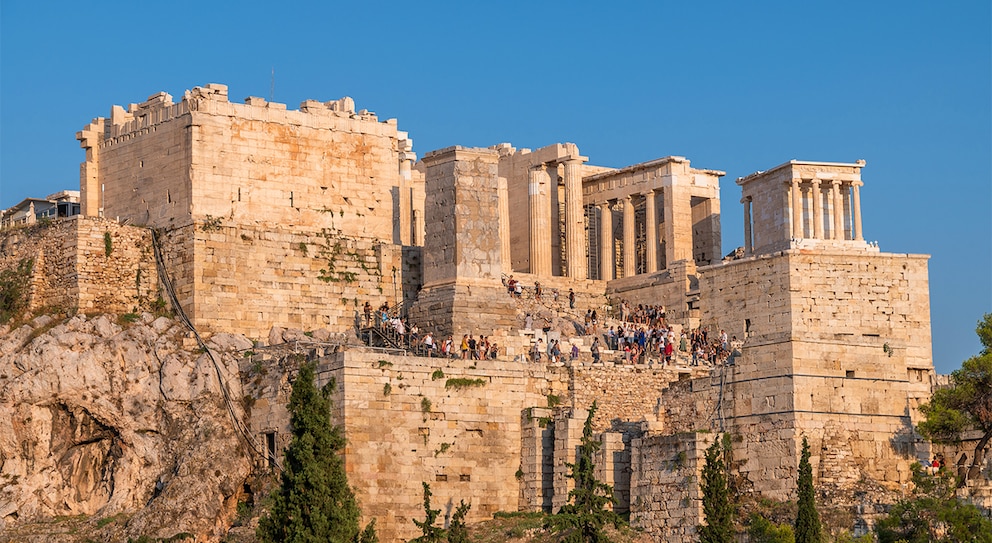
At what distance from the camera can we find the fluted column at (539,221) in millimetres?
84062

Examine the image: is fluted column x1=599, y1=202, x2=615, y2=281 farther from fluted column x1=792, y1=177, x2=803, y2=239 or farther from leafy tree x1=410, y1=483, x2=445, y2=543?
leafy tree x1=410, y1=483, x2=445, y2=543

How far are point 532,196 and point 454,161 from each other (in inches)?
508

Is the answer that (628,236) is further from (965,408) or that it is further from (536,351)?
(965,408)

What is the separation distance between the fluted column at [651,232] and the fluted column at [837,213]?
21.5 ft

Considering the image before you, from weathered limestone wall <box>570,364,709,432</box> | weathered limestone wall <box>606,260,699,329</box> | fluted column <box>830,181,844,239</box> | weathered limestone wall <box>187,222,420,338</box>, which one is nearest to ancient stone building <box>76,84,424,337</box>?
weathered limestone wall <box>187,222,420,338</box>

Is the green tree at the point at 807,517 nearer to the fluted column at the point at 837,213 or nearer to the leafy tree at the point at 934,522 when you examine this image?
the leafy tree at the point at 934,522

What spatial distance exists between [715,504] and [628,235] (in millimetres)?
27564

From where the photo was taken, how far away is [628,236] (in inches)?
3383

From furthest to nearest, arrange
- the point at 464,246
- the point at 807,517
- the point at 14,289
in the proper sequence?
the point at 14,289 < the point at 464,246 < the point at 807,517

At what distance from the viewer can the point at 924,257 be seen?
245 feet

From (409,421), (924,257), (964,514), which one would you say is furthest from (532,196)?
(964,514)

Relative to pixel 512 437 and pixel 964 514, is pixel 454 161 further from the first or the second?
pixel 964 514

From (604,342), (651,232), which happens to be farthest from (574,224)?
(604,342)

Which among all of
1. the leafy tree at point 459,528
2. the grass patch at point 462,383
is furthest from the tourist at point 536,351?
the leafy tree at point 459,528
